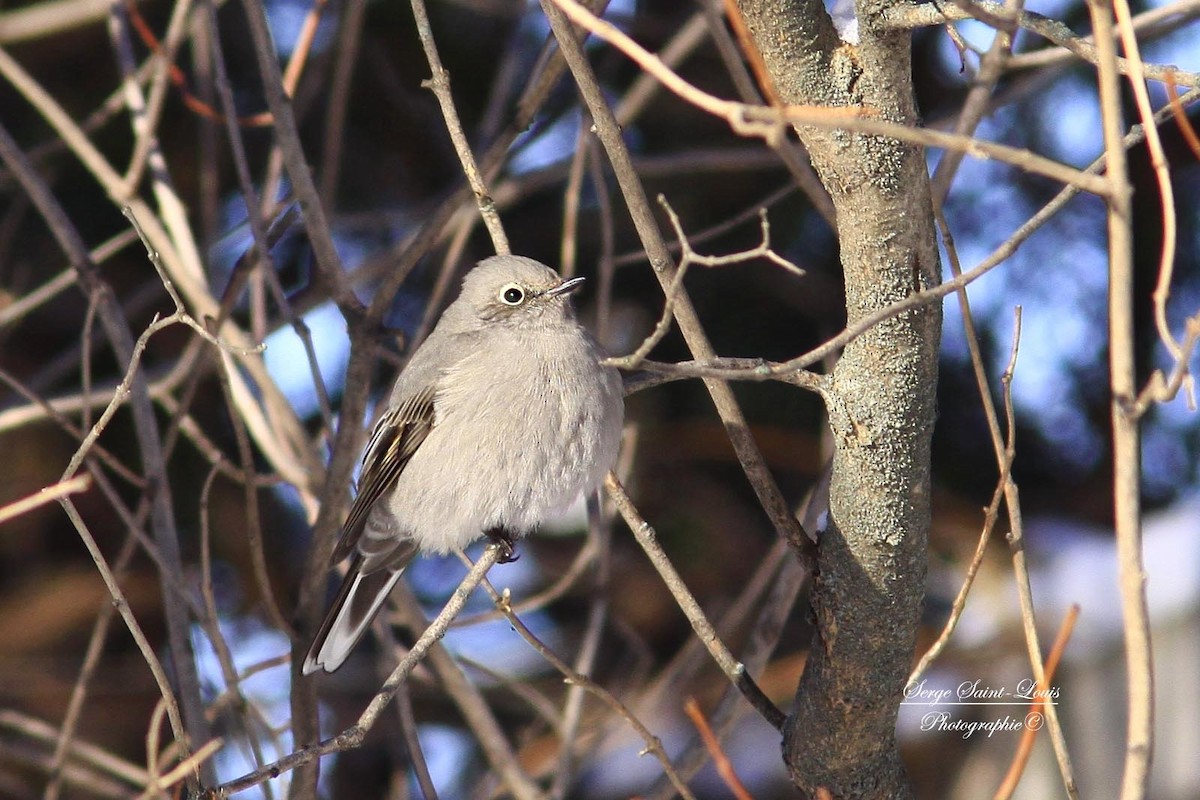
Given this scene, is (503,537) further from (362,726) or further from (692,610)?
(362,726)

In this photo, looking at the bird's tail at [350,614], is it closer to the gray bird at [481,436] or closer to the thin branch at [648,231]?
the gray bird at [481,436]

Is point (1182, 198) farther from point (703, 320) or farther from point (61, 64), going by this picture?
point (61, 64)

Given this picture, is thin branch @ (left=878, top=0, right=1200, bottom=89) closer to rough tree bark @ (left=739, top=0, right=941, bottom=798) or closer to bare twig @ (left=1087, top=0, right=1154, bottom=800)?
rough tree bark @ (left=739, top=0, right=941, bottom=798)

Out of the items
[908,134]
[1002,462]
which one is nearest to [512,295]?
[1002,462]

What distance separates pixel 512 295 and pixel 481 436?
1.81ft

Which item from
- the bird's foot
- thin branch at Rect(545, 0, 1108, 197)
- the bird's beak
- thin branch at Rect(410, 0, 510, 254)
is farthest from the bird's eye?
thin branch at Rect(545, 0, 1108, 197)

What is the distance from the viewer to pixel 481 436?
393 centimetres

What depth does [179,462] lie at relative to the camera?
563cm

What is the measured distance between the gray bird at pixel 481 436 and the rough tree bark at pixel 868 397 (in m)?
A: 1.06

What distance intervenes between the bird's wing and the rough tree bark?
1.78 m

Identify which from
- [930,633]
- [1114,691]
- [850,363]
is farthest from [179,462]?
[1114,691]

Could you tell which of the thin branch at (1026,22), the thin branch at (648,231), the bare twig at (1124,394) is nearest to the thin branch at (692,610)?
the thin branch at (648,231)

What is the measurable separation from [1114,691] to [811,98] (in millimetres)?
3874

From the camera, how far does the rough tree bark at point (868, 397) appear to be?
234 cm
